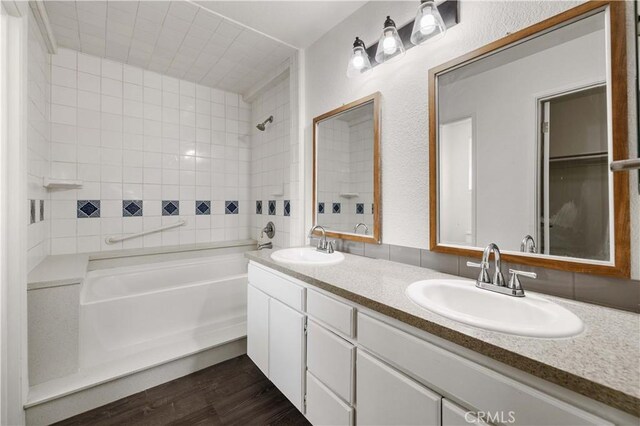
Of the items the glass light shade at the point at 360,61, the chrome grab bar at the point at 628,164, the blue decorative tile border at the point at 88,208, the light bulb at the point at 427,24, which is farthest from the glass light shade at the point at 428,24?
the blue decorative tile border at the point at 88,208

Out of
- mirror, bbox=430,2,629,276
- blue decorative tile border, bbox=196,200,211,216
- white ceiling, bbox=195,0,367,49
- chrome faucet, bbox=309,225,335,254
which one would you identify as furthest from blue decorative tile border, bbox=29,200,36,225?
mirror, bbox=430,2,629,276

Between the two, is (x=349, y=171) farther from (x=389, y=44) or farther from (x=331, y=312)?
(x=331, y=312)

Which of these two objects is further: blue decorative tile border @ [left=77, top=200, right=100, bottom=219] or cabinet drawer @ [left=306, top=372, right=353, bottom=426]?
blue decorative tile border @ [left=77, top=200, right=100, bottom=219]

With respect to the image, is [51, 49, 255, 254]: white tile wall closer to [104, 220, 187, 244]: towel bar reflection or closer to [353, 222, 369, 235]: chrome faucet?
[104, 220, 187, 244]: towel bar reflection

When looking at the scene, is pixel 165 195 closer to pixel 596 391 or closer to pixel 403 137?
pixel 403 137

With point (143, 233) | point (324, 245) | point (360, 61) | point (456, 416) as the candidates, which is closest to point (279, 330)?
point (324, 245)

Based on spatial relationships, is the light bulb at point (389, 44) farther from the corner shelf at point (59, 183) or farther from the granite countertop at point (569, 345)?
the corner shelf at point (59, 183)

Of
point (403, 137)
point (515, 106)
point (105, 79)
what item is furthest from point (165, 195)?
point (515, 106)

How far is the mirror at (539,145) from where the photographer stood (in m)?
0.86

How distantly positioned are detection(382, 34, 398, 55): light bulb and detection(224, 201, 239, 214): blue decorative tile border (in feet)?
7.50

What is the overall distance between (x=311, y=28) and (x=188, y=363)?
2491mm

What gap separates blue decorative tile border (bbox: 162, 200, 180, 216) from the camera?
8.89ft

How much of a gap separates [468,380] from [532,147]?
2.82 ft

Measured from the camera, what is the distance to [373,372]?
0.96 metres
